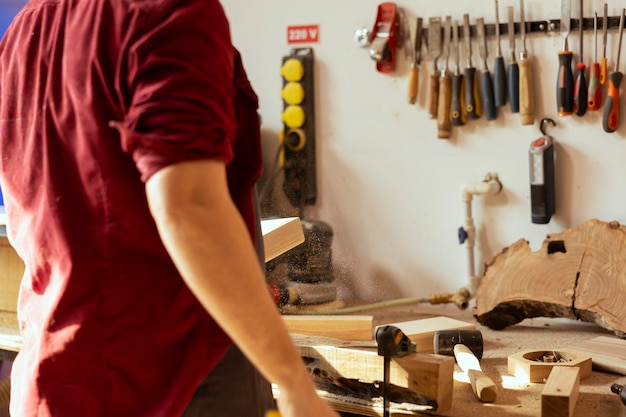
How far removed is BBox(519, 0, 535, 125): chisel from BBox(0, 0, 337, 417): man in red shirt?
217cm

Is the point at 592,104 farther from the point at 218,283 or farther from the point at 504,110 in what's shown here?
the point at 218,283

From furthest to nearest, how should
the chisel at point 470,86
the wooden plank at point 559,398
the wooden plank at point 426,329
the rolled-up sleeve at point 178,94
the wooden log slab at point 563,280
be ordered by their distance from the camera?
the chisel at point 470,86 → the wooden log slab at point 563,280 → the wooden plank at point 426,329 → the wooden plank at point 559,398 → the rolled-up sleeve at point 178,94

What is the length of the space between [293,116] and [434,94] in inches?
26.6

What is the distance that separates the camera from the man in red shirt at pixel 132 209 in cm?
85

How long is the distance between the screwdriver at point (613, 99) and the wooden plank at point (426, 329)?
3.41 feet

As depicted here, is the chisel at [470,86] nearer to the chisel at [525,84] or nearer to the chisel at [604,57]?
the chisel at [525,84]

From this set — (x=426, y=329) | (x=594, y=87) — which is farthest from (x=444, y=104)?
(x=426, y=329)

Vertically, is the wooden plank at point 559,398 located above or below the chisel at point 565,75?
below

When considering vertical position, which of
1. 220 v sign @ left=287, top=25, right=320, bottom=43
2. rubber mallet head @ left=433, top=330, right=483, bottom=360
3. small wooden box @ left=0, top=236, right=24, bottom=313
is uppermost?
220 v sign @ left=287, top=25, right=320, bottom=43

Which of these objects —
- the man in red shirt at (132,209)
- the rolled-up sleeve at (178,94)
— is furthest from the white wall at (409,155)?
the rolled-up sleeve at (178,94)

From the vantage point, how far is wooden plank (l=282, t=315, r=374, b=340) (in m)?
2.36

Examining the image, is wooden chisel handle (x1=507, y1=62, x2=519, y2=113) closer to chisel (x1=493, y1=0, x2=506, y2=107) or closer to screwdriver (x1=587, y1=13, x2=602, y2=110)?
chisel (x1=493, y1=0, x2=506, y2=107)

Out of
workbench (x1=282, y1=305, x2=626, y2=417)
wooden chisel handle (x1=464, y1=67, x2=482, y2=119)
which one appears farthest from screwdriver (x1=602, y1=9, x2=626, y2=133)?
workbench (x1=282, y1=305, x2=626, y2=417)

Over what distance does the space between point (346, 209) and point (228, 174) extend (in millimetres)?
2500
